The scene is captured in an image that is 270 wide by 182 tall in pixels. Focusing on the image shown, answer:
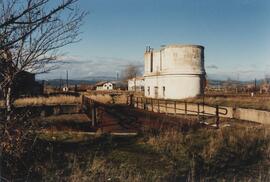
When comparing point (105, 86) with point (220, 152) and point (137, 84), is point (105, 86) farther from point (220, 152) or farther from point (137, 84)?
point (220, 152)

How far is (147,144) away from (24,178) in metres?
4.44

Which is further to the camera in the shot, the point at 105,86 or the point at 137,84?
the point at 105,86

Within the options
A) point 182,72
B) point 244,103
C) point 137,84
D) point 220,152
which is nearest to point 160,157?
point 220,152

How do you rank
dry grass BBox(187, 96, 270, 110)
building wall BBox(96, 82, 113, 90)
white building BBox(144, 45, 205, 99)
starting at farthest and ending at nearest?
building wall BBox(96, 82, 113, 90) → white building BBox(144, 45, 205, 99) → dry grass BBox(187, 96, 270, 110)

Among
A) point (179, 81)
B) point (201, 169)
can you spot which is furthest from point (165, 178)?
point (179, 81)

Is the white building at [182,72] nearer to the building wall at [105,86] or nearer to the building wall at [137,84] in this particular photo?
the building wall at [137,84]

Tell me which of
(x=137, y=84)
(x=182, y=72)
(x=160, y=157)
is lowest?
(x=160, y=157)

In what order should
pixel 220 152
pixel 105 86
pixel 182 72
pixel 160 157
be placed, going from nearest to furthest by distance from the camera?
pixel 160 157 < pixel 220 152 < pixel 182 72 < pixel 105 86

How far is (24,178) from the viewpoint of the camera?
798 cm

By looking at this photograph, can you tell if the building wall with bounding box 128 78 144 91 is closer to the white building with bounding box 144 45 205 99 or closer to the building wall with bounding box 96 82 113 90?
the building wall with bounding box 96 82 113 90

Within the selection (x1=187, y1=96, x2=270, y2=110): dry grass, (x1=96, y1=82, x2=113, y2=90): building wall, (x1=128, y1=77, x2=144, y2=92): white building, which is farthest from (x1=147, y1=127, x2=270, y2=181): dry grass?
(x1=96, y1=82, x2=113, y2=90): building wall

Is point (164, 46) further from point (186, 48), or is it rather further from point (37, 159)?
point (37, 159)

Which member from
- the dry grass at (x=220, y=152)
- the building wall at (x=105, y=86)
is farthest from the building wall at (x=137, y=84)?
the dry grass at (x=220, y=152)

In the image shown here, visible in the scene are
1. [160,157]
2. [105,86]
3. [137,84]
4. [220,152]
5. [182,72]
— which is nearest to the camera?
[160,157]
